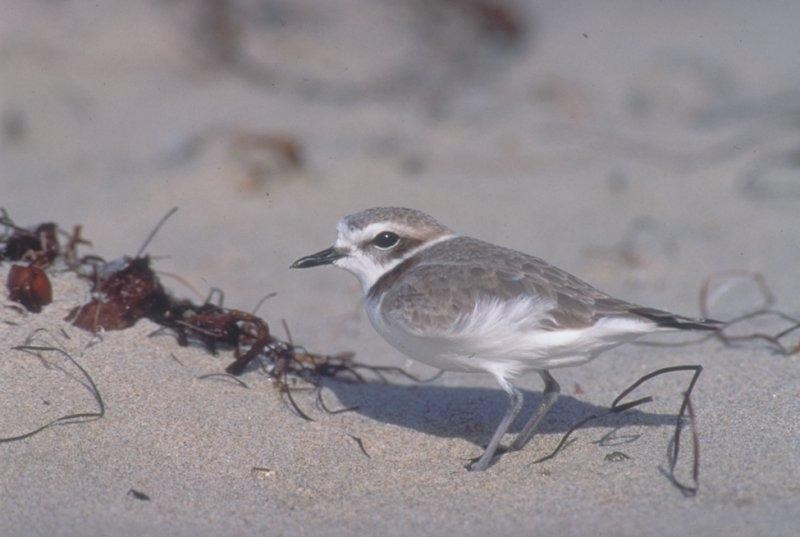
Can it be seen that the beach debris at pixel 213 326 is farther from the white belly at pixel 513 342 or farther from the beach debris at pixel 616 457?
the beach debris at pixel 616 457

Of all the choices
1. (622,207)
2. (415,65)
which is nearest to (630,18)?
(415,65)

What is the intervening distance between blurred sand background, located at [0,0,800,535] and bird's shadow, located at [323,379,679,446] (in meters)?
0.02

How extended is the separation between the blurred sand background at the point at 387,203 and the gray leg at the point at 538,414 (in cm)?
6

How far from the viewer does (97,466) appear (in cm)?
328

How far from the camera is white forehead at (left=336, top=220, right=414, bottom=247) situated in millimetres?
3912

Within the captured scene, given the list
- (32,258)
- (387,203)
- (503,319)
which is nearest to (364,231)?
(503,319)

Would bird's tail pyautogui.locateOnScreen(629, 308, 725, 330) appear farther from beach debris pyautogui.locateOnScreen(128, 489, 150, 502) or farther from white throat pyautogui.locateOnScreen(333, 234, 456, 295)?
beach debris pyautogui.locateOnScreen(128, 489, 150, 502)

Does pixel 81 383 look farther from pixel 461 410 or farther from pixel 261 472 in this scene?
pixel 461 410

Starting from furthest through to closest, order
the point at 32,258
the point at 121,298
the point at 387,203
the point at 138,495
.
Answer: the point at 387,203
the point at 32,258
the point at 121,298
the point at 138,495

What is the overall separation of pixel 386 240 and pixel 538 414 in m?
0.84

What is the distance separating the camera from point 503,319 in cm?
342

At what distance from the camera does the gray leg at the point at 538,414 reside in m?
3.65

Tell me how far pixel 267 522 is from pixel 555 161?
18.0 feet

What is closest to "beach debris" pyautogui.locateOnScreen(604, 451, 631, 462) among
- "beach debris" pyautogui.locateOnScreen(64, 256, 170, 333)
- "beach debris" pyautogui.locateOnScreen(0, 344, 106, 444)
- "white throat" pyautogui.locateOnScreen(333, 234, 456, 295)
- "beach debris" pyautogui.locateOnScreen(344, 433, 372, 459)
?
"beach debris" pyautogui.locateOnScreen(344, 433, 372, 459)
